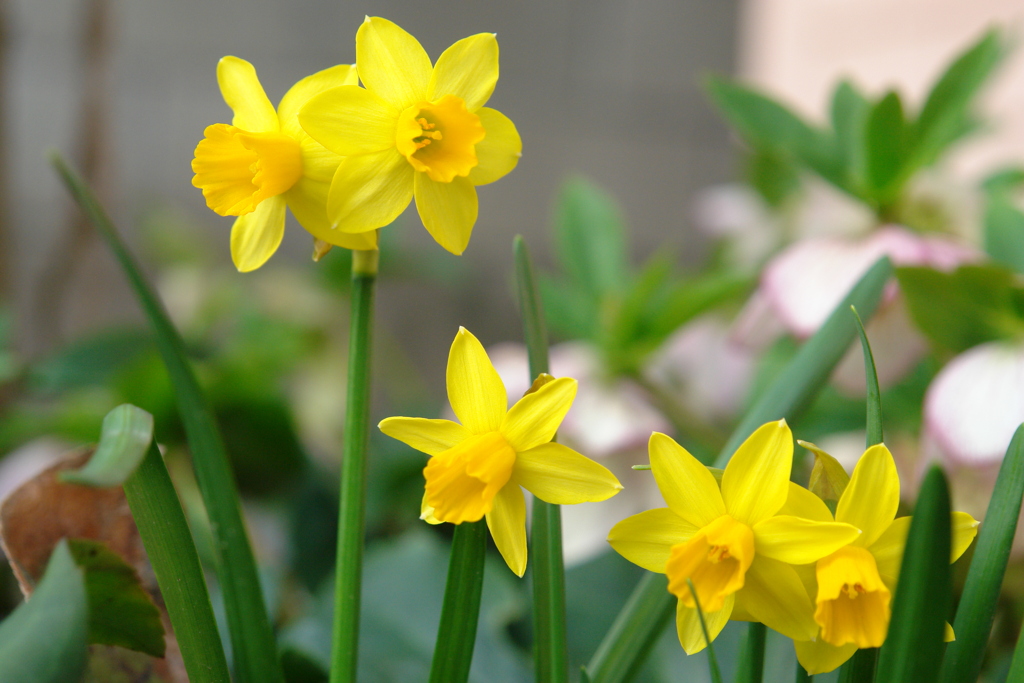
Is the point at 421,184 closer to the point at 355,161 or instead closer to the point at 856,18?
the point at 355,161

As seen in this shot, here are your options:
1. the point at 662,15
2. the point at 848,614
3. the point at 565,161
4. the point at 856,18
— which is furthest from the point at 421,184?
the point at 662,15

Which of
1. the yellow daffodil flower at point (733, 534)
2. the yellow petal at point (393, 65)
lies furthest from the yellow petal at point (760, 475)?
the yellow petal at point (393, 65)

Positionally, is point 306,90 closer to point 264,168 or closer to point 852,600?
point 264,168

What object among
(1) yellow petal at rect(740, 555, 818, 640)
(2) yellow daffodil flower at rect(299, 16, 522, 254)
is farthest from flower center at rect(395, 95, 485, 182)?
(1) yellow petal at rect(740, 555, 818, 640)

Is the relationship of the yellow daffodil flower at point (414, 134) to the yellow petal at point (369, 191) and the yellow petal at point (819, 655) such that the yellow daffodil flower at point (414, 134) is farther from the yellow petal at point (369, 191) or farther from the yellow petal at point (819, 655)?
the yellow petal at point (819, 655)

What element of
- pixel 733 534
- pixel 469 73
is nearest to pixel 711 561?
pixel 733 534
